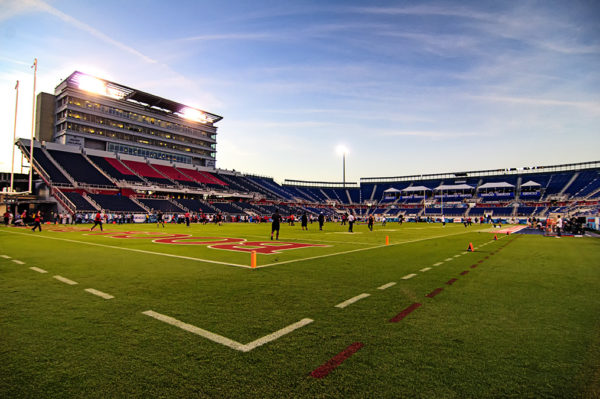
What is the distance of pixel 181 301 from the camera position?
5.29m

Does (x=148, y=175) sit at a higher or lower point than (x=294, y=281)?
higher

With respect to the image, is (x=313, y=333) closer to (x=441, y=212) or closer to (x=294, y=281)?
(x=294, y=281)

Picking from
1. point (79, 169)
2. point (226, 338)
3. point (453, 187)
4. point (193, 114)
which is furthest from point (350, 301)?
point (453, 187)

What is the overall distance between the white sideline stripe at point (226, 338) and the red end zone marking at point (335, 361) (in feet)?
2.73

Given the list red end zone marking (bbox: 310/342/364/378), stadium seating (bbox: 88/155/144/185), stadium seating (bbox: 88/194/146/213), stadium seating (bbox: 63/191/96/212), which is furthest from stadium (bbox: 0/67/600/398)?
stadium seating (bbox: 88/155/144/185)

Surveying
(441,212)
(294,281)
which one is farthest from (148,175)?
(441,212)

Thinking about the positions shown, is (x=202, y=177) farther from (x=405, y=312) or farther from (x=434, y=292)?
(x=405, y=312)

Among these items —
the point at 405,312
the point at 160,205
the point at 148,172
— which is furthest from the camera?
the point at 148,172

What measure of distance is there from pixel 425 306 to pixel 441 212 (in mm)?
76431

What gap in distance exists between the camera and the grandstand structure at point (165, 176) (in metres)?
45.5

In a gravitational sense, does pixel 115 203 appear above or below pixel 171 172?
below

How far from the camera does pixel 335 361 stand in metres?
3.14

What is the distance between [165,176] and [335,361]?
201 feet

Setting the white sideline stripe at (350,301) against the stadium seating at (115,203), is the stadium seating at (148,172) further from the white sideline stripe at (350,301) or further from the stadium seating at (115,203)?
the white sideline stripe at (350,301)
